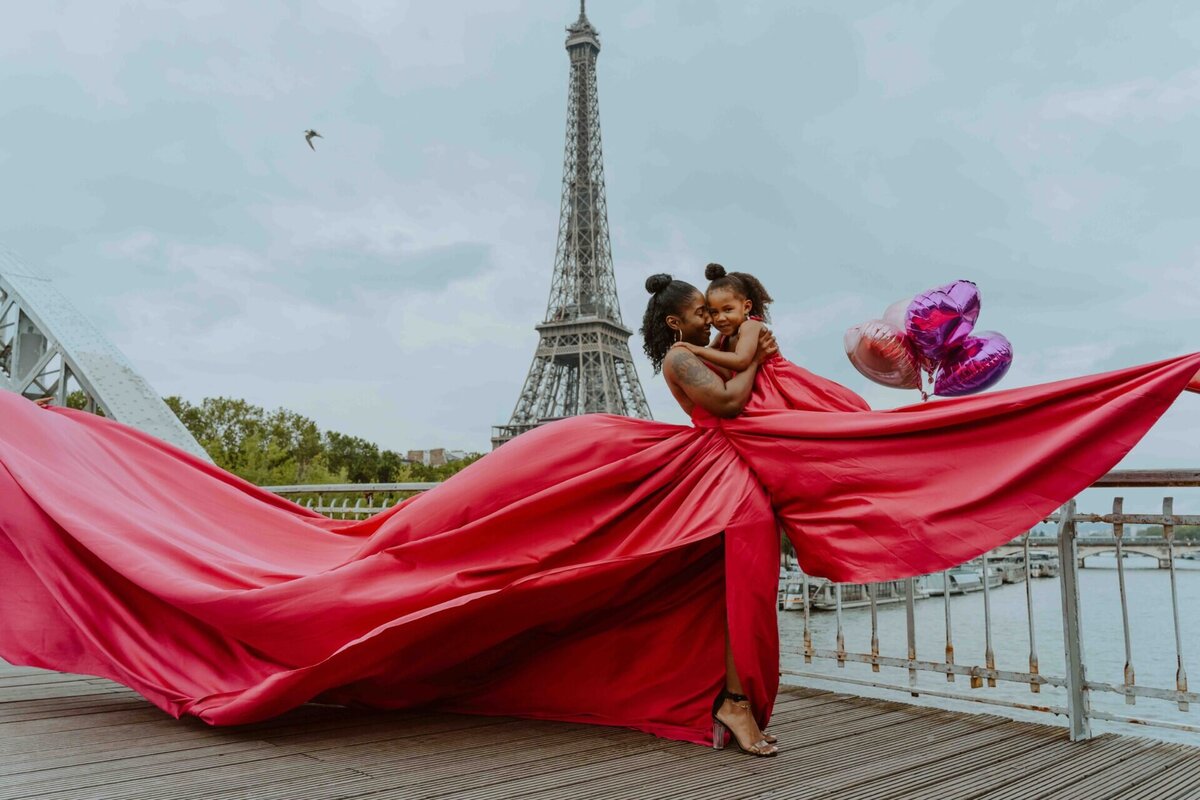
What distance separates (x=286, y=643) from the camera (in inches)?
109

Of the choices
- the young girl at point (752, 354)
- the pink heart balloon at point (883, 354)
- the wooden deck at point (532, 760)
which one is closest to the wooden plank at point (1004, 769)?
the wooden deck at point (532, 760)

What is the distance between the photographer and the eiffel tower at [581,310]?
35.2m

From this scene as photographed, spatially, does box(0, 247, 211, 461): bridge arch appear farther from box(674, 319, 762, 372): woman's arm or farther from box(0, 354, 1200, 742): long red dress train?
box(674, 319, 762, 372): woman's arm

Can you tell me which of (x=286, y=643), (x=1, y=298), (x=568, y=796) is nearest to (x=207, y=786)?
(x=286, y=643)

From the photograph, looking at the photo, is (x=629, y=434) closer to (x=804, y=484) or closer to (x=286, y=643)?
(x=804, y=484)

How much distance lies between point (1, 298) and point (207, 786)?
565cm

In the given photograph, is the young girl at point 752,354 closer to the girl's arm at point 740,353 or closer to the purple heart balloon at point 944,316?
the girl's arm at point 740,353

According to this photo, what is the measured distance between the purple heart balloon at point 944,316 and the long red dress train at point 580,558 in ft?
1.85

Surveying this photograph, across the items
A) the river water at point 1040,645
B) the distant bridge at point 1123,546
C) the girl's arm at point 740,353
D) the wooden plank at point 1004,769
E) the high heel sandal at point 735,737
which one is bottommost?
the river water at point 1040,645

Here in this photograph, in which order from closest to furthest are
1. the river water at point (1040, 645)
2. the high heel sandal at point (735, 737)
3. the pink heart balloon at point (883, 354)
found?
the high heel sandal at point (735, 737) → the pink heart balloon at point (883, 354) → the river water at point (1040, 645)

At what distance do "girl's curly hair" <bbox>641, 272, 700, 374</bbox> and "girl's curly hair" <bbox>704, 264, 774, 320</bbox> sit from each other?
0.26 ft

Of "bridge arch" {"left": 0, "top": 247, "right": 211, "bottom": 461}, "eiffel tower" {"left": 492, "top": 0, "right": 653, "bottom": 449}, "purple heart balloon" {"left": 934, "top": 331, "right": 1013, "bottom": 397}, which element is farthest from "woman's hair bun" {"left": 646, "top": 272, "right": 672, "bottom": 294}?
"eiffel tower" {"left": 492, "top": 0, "right": 653, "bottom": 449}

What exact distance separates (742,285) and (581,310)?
35328 mm

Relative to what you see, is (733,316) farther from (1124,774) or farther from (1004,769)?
(1124,774)
